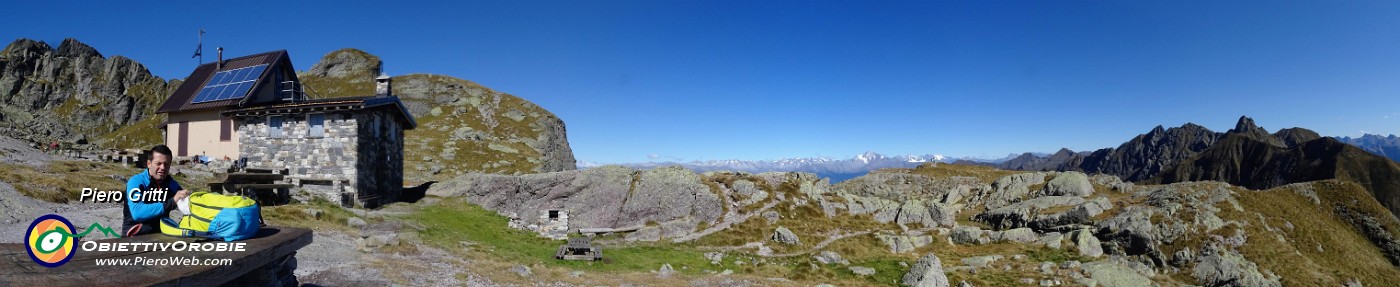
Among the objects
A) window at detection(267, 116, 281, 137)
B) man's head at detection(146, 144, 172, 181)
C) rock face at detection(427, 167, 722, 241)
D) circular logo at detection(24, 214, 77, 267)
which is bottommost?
rock face at detection(427, 167, 722, 241)

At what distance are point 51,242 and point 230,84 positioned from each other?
44771mm

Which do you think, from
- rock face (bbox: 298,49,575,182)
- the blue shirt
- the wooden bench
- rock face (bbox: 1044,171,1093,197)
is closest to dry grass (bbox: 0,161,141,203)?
the blue shirt

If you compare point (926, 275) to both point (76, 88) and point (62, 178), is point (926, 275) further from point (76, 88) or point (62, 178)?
point (76, 88)

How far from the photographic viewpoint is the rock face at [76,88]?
301ft

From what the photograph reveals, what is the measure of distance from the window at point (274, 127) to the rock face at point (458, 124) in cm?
2260

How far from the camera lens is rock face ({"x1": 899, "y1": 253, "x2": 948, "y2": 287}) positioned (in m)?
23.3

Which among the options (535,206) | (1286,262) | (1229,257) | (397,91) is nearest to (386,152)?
(535,206)

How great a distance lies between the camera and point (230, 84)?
4122 centimetres

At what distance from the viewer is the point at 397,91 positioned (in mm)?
100188

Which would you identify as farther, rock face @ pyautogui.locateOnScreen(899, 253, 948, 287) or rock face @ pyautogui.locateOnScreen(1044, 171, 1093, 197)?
rock face @ pyautogui.locateOnScreen(1044, 171, 1093, 197)

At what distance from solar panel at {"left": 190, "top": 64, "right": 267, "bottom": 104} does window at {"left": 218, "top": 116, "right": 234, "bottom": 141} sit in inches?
66.3

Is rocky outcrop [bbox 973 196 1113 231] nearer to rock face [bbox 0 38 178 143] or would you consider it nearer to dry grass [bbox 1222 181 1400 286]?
dry grass [bbox 1222 181 1400 286]

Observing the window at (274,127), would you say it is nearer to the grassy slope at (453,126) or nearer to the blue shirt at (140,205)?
the grassy slope at (453,126)

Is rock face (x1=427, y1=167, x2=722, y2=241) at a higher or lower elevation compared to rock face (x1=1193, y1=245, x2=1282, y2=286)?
higher
